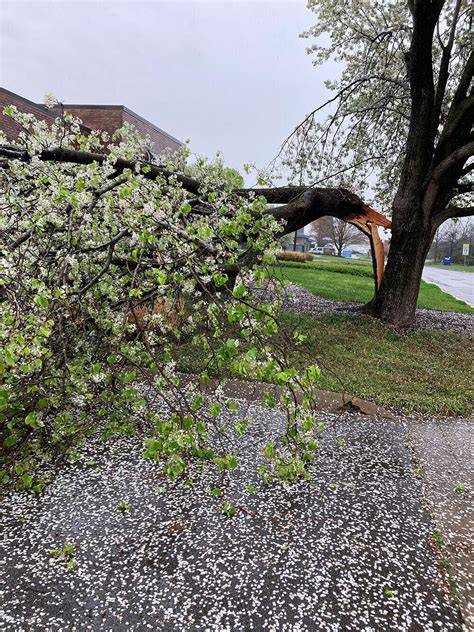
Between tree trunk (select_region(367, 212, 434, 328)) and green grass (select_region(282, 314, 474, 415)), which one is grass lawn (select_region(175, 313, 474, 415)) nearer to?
green grass (select_region(282, 314, 474, 415))

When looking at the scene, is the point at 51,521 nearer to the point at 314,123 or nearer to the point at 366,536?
the point at 366,536

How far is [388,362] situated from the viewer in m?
5.77

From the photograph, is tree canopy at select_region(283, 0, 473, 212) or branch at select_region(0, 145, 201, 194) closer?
branch at select_region(0, 145, 201, 194)

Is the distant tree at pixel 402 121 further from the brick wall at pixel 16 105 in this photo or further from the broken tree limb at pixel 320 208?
the brick wall at pixel 16 105

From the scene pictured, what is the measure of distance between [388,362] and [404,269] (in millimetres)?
2859

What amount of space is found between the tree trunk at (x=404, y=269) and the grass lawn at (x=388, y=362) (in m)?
0.40

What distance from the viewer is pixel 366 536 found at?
219cm

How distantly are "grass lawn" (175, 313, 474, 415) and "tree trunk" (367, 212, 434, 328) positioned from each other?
40cm

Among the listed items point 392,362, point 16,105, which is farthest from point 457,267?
point 392,362

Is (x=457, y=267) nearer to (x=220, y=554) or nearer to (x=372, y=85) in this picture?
(x=372, y=85)

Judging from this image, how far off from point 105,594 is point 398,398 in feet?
11.4

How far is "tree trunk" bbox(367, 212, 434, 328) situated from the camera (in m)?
7.88

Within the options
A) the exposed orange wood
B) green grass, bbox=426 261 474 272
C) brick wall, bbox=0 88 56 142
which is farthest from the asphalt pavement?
green grass, bbox=426 261 474 272

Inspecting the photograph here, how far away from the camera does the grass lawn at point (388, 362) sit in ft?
14.6
